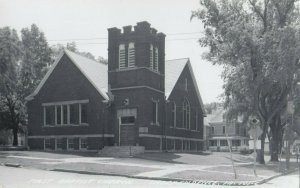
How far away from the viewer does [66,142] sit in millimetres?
42719

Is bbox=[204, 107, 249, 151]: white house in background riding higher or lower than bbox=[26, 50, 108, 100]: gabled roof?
lower

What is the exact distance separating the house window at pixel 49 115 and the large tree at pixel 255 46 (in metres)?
15.3

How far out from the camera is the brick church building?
3947 cm

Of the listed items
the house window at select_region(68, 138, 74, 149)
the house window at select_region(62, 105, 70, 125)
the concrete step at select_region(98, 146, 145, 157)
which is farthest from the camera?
the house window at select_region(62, 105, 70, 125)

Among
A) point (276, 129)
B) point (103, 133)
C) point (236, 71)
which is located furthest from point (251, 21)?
point (103, 133)

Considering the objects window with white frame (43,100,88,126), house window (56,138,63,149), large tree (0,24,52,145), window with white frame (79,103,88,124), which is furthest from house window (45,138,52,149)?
large tree (0,24,52,145)

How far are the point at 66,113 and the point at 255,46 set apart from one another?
59.7 ft

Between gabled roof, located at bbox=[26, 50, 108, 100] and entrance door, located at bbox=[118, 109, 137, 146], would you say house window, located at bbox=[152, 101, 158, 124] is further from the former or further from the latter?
gabled roof, located at bbox=[26, 50, 108, 100]

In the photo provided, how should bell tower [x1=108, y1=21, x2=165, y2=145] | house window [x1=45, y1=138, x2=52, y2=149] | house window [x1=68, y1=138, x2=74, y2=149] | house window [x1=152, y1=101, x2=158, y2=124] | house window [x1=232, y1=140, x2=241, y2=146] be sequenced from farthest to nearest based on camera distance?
house window [x1=232, y1=140, x2=241, y2=146], house window [x1=45, y1=138, x2=52, y2=149], house window [x1=68, y1=138, x2=74, y2=149], house window [x1=152, y1=101, x2=158, y2=124], bell tower [x1=108, y1=21, x2=165, y2=145]

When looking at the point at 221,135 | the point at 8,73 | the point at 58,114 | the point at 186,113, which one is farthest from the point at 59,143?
the point at 221,135

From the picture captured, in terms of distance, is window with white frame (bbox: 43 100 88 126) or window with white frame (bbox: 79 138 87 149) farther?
window with white frame (bbox: 43 100 88 126)

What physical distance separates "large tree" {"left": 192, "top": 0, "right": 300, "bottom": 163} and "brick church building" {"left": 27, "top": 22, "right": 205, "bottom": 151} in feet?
17.3

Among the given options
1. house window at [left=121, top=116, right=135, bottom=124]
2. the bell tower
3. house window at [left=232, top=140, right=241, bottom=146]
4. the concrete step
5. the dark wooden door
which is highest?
the bell tower

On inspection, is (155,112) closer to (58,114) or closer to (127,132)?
(127,132)
